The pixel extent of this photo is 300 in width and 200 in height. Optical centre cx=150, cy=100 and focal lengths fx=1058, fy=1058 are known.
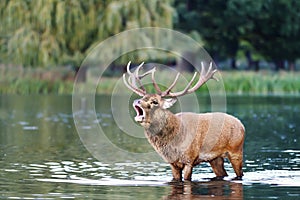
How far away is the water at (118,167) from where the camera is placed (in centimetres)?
1433

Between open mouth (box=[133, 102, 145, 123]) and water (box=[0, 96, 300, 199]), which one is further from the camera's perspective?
open mouth (box=[133, 102, 145, 123])

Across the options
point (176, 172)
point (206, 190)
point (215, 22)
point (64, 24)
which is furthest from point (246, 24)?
point (206, 190)

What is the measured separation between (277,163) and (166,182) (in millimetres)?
3530

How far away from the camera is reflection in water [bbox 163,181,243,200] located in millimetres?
13875

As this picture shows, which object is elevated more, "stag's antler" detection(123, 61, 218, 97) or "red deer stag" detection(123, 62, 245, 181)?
"stag's antler" detection(123, 61, 218, 97)

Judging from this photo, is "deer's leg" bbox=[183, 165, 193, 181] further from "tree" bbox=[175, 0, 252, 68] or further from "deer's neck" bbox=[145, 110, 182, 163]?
"tree" bbox=[175, 0, 252, 68]

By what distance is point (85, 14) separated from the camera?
1854 inches

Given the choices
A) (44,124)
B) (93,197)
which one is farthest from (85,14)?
(93,197)

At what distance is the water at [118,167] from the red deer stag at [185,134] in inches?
13.6

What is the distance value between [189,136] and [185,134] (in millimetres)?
66

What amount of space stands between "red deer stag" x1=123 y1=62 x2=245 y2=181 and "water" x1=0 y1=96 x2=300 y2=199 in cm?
35

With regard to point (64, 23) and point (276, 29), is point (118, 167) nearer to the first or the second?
point (64, 23)

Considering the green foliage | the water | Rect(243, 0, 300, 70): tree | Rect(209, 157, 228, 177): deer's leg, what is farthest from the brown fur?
Rect(243, 0, 300, 70): tree

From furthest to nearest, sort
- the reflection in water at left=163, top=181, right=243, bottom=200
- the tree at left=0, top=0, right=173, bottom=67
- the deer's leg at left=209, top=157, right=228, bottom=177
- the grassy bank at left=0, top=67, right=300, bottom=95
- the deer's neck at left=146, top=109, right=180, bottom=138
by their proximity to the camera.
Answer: the grassy bank at left=0, top=67, right=300, bottom=95 < the tree at left=0, top=0, right=173, bottom=67 < the deer's leg at left=209, top=157, right=228, bottom=177 < the deer's neck at left=146, top=109, right=180, bottom=138 < the reflection in water at left=163, top=181, right=243, bottom=200
